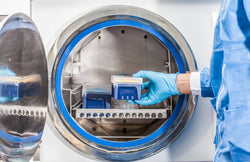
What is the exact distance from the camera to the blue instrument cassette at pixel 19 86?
841 mm

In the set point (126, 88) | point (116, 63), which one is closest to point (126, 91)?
point (126, 88)

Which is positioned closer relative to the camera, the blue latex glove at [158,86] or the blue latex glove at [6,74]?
the blue latex glove at [6,74]

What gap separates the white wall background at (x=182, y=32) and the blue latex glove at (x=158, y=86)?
156mm

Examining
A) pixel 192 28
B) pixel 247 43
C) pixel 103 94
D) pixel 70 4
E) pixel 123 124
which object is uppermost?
pixel 70 4

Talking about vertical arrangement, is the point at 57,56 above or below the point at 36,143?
above

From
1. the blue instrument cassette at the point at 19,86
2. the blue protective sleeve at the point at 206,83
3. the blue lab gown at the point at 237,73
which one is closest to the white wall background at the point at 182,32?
the blue protective sleeve at the point at 206,83

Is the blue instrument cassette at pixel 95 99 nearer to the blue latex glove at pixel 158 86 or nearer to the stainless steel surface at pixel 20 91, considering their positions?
the blue latex glove at pixel 158 86

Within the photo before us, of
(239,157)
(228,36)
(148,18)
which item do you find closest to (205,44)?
(148,18)

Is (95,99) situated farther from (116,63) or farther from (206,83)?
(206,83)

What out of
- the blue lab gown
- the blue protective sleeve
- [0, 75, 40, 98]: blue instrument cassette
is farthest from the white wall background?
the blue lab gown

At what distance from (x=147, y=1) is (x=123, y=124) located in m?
0.73

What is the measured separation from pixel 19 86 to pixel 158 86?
65cm

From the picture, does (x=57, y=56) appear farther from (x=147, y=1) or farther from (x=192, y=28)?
(x=192, y=28)

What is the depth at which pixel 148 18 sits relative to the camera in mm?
1163
